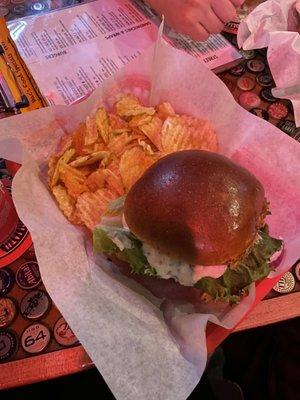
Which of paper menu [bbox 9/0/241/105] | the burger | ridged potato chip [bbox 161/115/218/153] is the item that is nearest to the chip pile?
ridged potato chip [bbox 161/115/218/153]

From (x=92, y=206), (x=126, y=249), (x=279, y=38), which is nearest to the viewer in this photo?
(x=126, y=249)

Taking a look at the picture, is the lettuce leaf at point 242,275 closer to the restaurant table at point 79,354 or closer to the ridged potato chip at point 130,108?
the restaurant table at point 79,354

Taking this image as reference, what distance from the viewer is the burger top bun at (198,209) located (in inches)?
29.5

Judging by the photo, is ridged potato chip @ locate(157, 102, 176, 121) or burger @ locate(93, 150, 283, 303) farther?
ridged potato chip @ locate(157, 102, 176, 121)

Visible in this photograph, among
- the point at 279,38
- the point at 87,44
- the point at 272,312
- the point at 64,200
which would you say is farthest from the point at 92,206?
the point at 279,38

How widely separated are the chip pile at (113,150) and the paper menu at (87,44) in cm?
23

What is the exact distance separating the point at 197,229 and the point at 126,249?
0.56ft

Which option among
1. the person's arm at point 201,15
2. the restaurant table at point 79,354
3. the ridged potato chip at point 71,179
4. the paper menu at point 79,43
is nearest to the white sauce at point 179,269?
the restaurant table at point 79,354

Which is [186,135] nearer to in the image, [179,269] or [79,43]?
[179,269]

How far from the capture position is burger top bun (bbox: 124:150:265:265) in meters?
0.75

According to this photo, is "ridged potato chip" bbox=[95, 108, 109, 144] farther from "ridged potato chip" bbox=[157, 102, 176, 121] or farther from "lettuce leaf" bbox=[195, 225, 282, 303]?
"lettuce leaf" bbox=[195, 225, 282, 303]

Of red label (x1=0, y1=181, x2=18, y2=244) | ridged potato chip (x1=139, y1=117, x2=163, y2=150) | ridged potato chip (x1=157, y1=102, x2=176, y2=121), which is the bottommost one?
red label (x1=0, y1=181, x2=18, y2=244)

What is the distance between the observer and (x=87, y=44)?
4.57 feet

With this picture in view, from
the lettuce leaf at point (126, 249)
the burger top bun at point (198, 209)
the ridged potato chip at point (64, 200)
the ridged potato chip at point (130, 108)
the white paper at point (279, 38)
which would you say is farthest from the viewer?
the white paper at point (279, 38)
